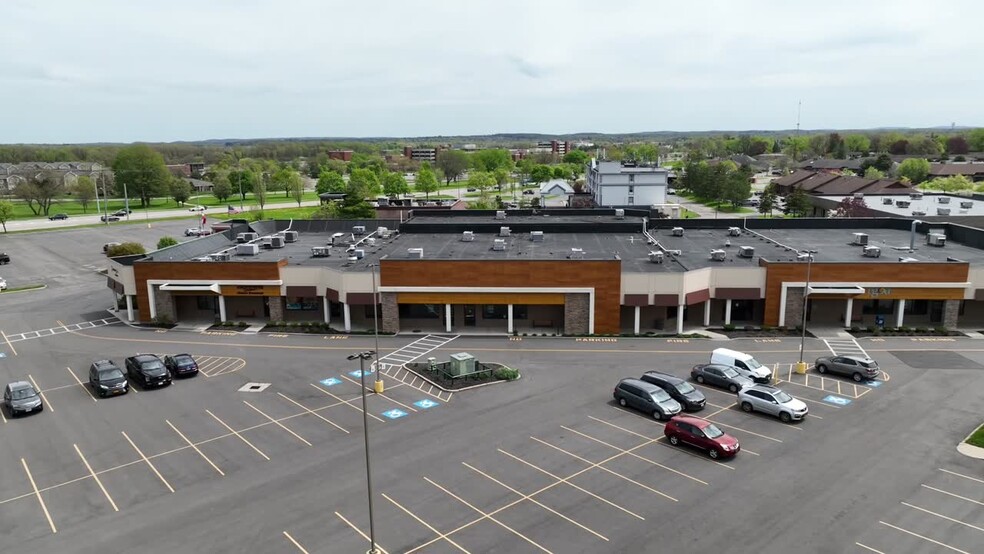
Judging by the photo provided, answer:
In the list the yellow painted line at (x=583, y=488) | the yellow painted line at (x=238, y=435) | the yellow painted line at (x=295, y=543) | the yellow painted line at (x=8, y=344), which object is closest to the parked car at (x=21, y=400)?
the yellow painted line at (x=238, y=435)

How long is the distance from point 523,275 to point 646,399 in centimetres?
1696

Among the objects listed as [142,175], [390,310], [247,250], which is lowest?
[390,310]

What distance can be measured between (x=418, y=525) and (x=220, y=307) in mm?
34963

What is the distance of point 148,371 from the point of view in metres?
37.8

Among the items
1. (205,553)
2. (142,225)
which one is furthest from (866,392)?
(142,225)

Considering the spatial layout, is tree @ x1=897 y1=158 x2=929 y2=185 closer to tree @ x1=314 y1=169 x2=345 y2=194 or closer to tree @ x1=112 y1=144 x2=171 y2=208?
tree @ x1=314 y1=169 x2=345 y2=194

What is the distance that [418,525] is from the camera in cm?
2341

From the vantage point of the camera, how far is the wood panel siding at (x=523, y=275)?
47594mm

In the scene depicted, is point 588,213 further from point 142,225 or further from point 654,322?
point 142,225

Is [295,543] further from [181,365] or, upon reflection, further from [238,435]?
[181,365]

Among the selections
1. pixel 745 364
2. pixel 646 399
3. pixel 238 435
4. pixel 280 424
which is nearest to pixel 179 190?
pixel 280 424

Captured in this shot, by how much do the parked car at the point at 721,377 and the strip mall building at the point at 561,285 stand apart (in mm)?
10333

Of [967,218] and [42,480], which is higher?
[967,218]

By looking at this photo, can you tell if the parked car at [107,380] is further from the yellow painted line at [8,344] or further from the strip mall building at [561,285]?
the strip mall building at [561,285]
